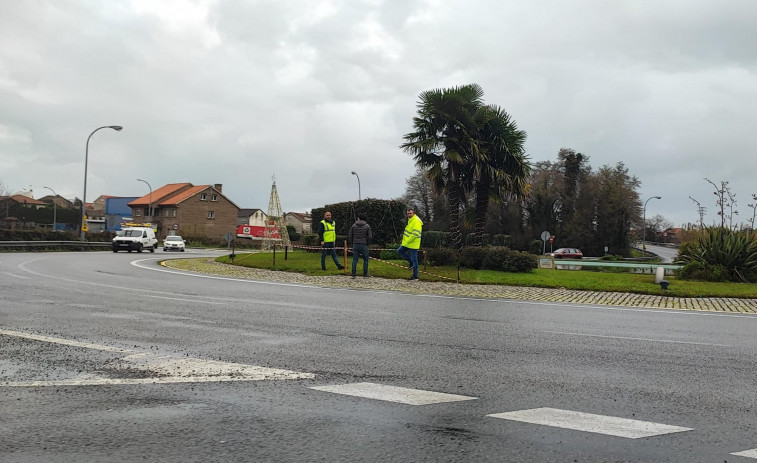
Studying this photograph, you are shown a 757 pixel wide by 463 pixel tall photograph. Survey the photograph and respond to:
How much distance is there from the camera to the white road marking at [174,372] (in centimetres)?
535

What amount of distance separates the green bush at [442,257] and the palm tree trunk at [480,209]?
212 inches

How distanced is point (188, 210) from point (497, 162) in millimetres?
79369

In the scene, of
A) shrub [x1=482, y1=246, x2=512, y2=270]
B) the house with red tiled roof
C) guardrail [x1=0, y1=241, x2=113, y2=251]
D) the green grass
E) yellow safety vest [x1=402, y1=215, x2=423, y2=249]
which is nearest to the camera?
the green grass

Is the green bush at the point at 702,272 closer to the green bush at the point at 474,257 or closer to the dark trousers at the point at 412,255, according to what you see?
the green bush at the point at 474,257

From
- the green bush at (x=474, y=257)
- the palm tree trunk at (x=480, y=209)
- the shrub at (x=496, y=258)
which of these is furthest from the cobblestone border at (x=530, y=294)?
the palm tree trunk at (x=480, y=209)

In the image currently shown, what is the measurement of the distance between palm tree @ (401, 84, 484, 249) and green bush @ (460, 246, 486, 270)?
5.13 meters

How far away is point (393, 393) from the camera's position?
16.6 ft

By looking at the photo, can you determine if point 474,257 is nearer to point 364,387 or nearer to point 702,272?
point 702,272

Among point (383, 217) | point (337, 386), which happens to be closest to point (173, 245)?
point (383, 217)

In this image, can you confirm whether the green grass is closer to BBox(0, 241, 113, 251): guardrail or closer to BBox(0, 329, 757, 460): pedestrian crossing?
BBox(0, 329, 757, 460): pedestrian crossing

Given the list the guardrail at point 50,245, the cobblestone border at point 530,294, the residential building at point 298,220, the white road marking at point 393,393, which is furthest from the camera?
the residential building at point 298,220

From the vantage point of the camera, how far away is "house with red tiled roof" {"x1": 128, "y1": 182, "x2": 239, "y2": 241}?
327 feet

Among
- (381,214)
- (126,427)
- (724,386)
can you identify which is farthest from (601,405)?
(381,214)

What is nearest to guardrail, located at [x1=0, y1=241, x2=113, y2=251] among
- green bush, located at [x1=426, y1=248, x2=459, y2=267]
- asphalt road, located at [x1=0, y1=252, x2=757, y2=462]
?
green bush, located at [x1=426, y1=248, x2=459, y2=267]
